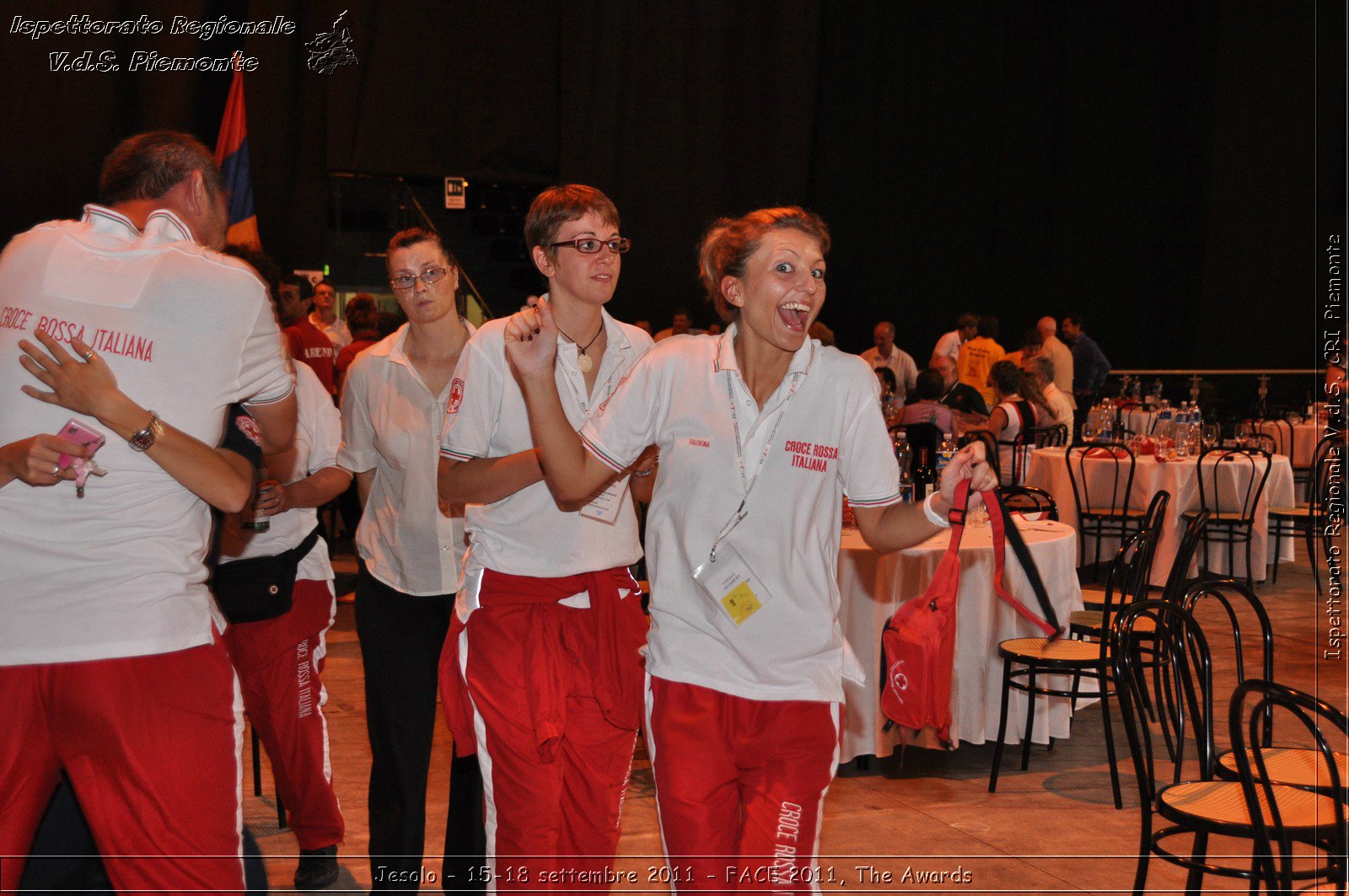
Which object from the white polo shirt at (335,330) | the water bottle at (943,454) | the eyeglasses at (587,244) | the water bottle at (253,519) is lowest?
the water bottle at (253,519)

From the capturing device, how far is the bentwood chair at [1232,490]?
7.58m

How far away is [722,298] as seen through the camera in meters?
2.52

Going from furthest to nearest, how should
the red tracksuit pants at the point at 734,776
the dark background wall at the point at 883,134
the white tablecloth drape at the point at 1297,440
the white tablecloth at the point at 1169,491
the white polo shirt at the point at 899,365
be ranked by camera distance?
the white polo shirt at the point at 899,365 → the dark background wall at the point at 883,134 → the white tablecloth drape at the point at 1297,440 → the white tablecloth at the point at 1169,491 → the red tracksuit pants at the point at 734,776

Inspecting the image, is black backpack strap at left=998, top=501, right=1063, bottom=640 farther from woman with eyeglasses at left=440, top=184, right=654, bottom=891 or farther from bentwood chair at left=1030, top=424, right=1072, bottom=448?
bentwood chair at left=1030, top=424, right=1072, bottom=448

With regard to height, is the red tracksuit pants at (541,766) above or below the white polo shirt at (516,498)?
below

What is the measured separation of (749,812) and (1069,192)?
649 inches

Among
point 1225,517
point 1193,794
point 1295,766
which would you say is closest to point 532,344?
point 1193,794

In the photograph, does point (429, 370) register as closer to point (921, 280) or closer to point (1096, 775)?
point (1096, 775)

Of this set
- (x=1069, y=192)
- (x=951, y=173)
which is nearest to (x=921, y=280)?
(x=951, y=173)

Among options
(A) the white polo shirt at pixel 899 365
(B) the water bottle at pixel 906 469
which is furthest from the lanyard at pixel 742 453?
(A) the white polo shirt at pixel 899 365

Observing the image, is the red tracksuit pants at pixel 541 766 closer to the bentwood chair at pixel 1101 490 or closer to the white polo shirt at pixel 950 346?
the bentwood chair at pixel 1101 490

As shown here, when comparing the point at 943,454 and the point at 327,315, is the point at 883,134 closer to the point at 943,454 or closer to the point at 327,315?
the point at 327,315

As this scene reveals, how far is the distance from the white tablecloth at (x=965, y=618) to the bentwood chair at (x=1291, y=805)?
5.64ft

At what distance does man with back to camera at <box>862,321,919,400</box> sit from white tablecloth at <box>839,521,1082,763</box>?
7.23m
